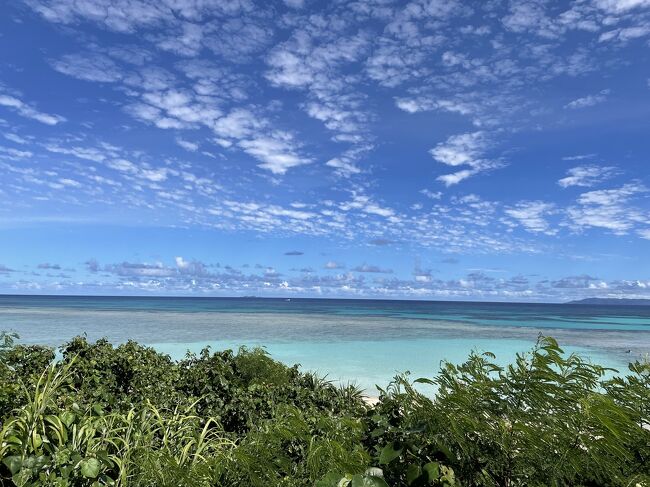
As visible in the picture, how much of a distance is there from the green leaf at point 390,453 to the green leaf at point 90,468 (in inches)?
80.6

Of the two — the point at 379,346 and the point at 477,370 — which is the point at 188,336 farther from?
the point at 477,370

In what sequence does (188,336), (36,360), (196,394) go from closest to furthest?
(196,394) < (36,360) < (188,336)

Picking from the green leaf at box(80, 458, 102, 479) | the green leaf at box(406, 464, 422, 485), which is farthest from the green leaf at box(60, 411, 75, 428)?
the green leaf at box(406, 464, 422, 485)

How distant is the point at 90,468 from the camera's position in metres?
3.00

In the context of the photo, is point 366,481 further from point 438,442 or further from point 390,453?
point 438,442

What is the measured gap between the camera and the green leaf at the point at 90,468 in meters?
2.97

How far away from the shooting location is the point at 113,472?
3367 millimetres

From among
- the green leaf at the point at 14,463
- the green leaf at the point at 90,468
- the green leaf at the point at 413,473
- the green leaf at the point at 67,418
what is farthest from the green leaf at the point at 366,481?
the green leaf at the point at 67,418

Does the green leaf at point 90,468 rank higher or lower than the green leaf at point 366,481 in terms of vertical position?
lower

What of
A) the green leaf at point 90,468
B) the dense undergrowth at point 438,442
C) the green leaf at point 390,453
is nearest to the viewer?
the dense undergrowth at point 438,442

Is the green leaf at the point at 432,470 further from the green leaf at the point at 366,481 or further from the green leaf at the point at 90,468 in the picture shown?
the green leaf at the point at 90,468

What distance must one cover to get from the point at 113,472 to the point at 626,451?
3.40 metres

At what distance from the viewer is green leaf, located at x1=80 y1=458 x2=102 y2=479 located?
2.97 m

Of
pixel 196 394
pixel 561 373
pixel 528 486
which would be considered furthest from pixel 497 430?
pixel 196 394
